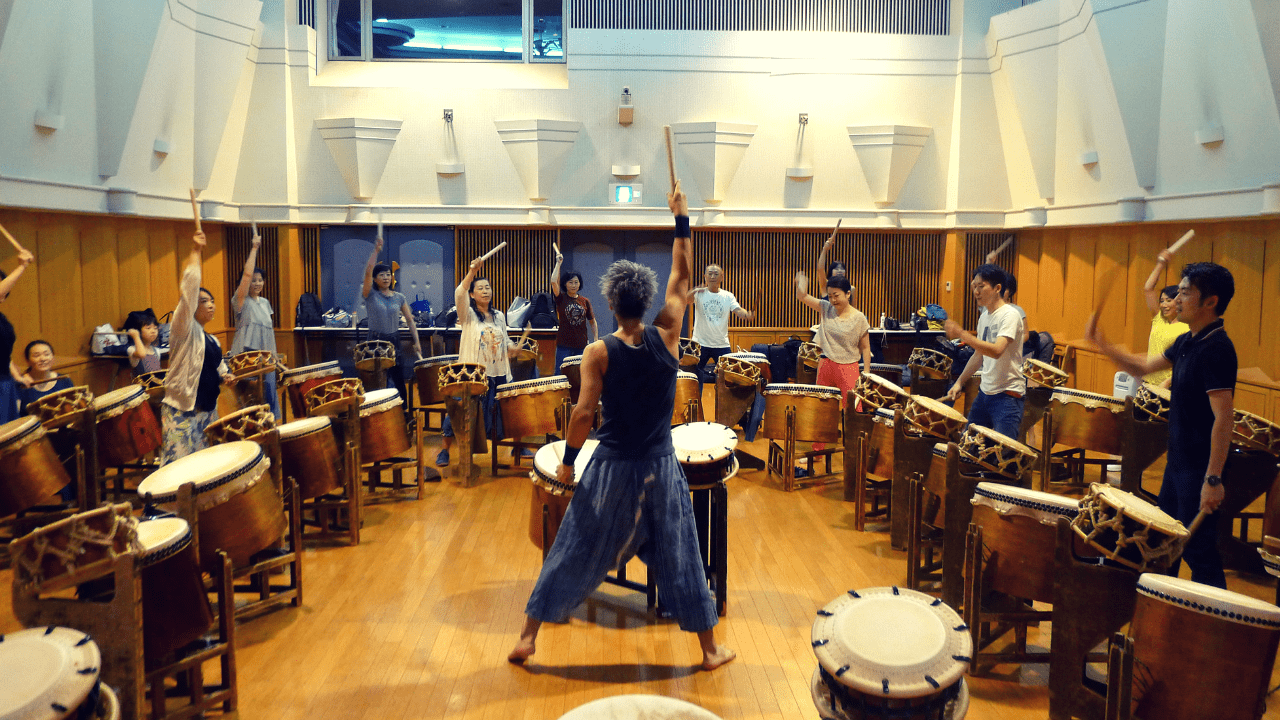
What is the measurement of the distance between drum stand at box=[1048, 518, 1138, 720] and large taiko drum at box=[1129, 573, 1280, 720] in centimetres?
→ 23

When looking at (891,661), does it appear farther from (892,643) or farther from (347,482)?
(347,482)

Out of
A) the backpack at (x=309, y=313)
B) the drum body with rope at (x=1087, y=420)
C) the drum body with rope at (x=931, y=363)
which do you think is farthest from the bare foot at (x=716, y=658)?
the backpack at (x=309, y=313)

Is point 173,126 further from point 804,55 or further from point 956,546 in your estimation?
A: point 956,546

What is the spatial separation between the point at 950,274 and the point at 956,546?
7.72 metres

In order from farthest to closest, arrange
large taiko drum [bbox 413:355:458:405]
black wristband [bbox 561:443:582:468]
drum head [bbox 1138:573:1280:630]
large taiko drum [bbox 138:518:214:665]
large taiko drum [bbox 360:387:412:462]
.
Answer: large taiko drum [bbox 413:355:458:405]
large taiko drum [bbox 360:387:412:462]
black wristband [bbox 561:443:582:468]
large taiko drum [bbox 138:518:214:665]
drum head [bbox 1138:573:1280:630]

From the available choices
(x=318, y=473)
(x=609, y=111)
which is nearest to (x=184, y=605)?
(x=318, y=473)

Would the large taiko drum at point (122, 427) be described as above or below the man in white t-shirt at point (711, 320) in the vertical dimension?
below

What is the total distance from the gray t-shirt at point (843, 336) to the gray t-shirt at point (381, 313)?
371cm

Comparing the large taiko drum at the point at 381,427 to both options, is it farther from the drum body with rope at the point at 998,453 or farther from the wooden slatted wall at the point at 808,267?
the wooden slatted wall at the point at 808,267

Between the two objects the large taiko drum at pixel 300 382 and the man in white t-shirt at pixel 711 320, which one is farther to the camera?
the man in white t-shirt at pixel 711 320

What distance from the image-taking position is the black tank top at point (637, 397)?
3.24 metres

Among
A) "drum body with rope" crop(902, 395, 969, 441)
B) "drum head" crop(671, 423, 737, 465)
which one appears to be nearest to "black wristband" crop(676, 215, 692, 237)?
"drum head" crop(671, 423, 737, 465)

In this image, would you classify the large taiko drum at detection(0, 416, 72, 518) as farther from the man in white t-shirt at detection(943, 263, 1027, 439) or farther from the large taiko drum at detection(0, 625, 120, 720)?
the man in white t-shirt at detection(943, 263, 1027, 439)

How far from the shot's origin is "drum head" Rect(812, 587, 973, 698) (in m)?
2.24
